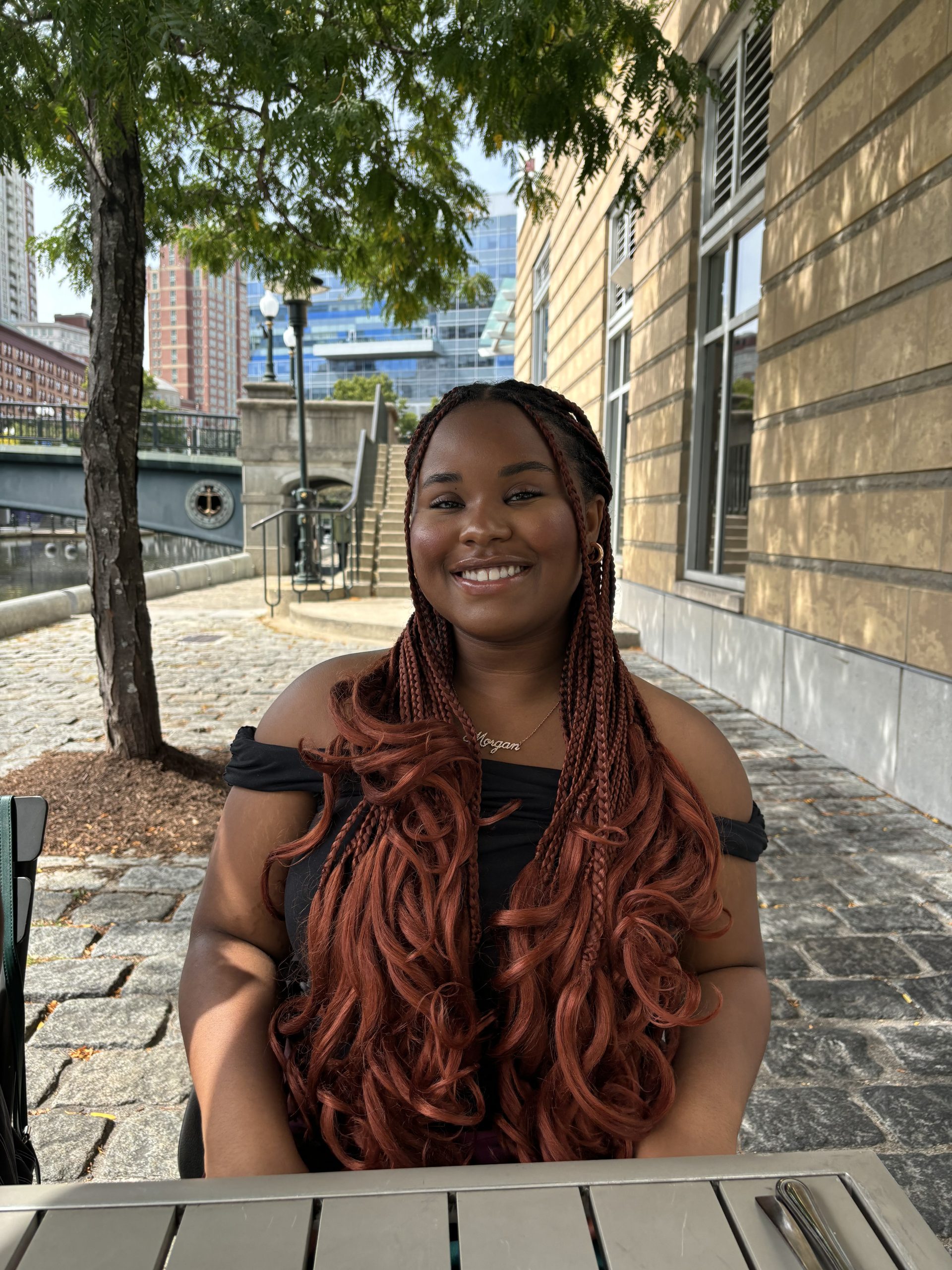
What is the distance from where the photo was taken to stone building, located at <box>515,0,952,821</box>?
4.90 meters

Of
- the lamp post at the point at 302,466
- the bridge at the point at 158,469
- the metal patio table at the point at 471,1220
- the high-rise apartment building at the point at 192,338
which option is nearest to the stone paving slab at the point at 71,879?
the metal patio table at the point at 471,1220

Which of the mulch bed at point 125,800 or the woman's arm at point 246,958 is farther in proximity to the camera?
the mulch bed at point 125,800

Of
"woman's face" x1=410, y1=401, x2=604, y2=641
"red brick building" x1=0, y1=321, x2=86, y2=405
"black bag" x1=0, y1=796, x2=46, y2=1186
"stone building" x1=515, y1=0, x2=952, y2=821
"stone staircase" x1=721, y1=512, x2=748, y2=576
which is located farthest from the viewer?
"red brick building" x1=0, y1=321, x2=86, y2=405

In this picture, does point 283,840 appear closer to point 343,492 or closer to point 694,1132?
point 694,1132

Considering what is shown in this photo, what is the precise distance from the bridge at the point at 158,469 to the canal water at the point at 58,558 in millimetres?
1042

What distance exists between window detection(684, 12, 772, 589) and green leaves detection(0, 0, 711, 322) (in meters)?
2.39

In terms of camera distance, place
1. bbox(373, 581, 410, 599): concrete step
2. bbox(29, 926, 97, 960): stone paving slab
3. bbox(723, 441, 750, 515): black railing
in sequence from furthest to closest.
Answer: bbox(373, 581, 410, 599): concrete step → bbox(723, 441, 750, 515): black railing → bbox(29, 926, 97, 960): stone paving slab

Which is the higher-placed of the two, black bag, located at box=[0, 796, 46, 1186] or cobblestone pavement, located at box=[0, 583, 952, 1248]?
black bag, located at box=[0, 796, 46, 1186]

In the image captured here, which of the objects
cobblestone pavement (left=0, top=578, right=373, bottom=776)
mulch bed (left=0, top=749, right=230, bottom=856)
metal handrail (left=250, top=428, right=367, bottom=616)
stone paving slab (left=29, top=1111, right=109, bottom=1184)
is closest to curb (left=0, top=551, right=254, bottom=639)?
cobblestone pavement (left=0, top=578, right=373, bottom=776)

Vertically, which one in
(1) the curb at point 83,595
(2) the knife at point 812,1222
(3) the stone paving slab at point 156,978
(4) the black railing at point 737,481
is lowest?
(3) the stone paving slab at point 156,978

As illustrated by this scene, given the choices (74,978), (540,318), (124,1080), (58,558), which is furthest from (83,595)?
(58,558)

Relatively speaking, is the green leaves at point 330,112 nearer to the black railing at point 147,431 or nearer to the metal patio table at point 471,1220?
the metal patio table at point 471,1220

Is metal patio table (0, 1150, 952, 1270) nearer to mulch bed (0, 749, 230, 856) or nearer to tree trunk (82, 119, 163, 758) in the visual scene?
mulch bed (0, 749, 230, 856)

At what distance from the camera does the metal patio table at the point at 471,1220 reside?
873 mm
